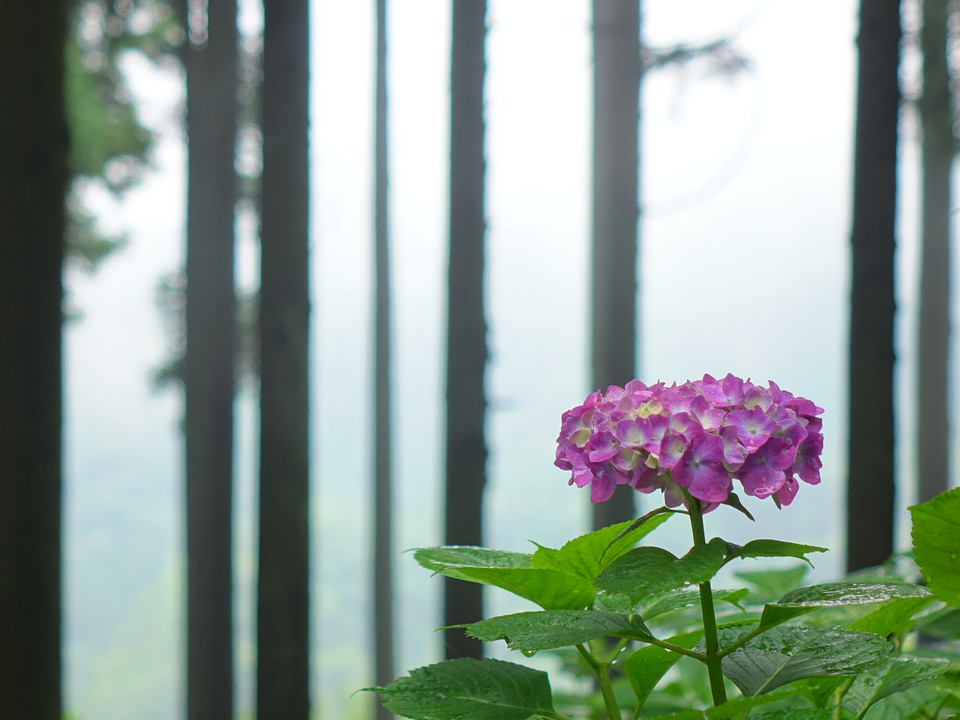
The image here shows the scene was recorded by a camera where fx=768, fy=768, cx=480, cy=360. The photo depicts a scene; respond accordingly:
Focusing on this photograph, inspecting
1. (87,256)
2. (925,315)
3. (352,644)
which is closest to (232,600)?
(87,256)

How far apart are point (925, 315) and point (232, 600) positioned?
6.25m

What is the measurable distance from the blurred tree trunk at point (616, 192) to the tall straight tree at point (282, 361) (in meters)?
2.02

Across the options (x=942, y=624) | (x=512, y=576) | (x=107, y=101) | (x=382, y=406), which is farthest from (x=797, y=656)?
(x=107, y=101)

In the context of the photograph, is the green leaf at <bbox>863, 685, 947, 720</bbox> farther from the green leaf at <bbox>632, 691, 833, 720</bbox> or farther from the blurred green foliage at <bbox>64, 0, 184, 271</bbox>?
the blurred green foliage at <bbox>64, 0, 184, 271</bbox>

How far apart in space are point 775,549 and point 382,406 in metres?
7.09

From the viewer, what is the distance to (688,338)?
24.6 m

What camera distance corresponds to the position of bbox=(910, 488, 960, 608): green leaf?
79cm

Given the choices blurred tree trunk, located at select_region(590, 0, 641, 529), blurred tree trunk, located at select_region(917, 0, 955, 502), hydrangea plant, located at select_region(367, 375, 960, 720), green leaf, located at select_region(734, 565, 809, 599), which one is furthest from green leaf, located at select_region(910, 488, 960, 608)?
blurred tree trunk, located at select_region(917, 0, 955, 502)

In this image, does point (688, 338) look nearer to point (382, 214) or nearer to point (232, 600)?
point (382, 214)

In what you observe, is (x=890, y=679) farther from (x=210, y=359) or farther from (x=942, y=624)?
(x=210, y=359)

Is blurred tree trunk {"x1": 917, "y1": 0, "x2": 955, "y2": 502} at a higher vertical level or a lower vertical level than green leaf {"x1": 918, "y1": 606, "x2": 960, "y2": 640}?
higher

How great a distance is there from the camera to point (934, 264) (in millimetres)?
6719

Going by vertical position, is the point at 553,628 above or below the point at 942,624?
above

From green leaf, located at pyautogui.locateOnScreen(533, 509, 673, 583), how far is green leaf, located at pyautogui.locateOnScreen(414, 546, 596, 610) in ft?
0.11
